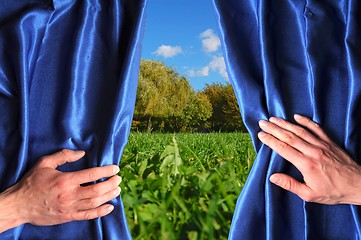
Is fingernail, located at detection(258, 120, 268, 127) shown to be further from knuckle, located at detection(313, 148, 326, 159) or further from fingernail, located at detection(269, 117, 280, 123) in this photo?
knuckle, located at detection(313, 148, 326, 159)

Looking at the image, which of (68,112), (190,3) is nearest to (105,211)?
(68,112)

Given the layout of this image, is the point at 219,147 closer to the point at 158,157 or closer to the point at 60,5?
the point at 158,157

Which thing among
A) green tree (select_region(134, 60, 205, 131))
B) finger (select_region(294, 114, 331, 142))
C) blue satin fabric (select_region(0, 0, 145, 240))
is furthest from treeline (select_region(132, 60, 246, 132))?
finger (select_region(294, 114, 331, 142))

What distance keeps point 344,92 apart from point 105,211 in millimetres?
701

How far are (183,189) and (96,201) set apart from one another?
9.9 inches

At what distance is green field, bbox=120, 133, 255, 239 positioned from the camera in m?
1.22

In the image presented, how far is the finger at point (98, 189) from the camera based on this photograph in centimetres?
117

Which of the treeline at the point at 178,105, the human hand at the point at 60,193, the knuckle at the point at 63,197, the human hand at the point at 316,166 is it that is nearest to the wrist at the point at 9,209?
the human hand at the point at 60,193

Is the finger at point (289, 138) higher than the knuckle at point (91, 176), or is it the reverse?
the finger at point (289, 138)

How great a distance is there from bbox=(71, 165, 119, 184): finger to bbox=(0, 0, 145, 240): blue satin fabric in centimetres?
3

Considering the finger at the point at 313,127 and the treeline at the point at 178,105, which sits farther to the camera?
the treeline at the point at 178,105

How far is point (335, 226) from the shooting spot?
3.78 feet

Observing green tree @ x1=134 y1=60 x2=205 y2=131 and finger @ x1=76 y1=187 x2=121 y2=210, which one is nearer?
finger @ x1=76 y1=187 x2=121 y2=210

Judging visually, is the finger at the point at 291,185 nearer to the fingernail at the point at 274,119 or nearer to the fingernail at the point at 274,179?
the fingernail at the point at 274,179
